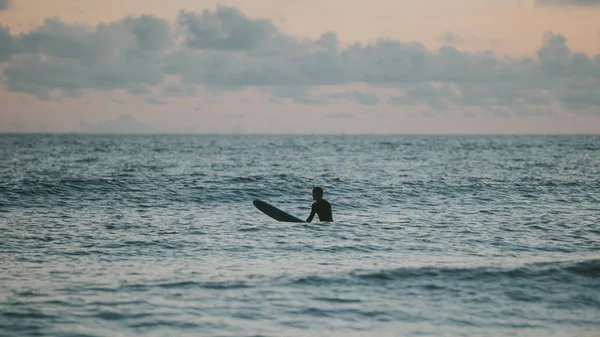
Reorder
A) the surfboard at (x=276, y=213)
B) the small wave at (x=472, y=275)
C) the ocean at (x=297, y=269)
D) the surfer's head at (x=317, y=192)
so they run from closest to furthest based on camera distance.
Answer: the ocean at (x=297, y=269) < the small wave at (x=472, y=275) < the surfer's head at (x=317, y=192) < the surfboard at (x=276, y=213)

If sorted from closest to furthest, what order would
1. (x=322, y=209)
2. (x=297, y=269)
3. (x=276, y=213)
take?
(x=297, y=269) < (x=322, y=209) < (x=276, y=213)

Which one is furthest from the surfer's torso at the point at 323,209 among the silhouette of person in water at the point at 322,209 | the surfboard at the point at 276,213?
the surfboard at the point at 276,213

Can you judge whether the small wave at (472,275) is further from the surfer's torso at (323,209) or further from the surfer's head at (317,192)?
the surfer's torso at (323,209)

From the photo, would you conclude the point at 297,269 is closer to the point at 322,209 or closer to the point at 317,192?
the point at 317,192

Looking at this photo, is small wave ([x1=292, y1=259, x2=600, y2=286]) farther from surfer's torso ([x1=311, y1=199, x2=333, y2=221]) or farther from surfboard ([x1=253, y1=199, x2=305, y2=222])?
surfboard ([x1=253, y1=199, x2=305, y2=222])

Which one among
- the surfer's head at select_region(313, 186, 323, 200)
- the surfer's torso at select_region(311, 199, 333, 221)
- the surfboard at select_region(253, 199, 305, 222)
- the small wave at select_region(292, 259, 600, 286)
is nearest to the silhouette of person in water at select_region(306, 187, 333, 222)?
the surfer's torso at select_region(311, 199, 333, 221)

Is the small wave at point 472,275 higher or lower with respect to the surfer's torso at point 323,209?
lower

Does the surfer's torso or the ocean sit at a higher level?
the surfer's torso

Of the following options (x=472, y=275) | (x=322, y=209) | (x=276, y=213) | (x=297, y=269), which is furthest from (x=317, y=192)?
(x=472, y=275)

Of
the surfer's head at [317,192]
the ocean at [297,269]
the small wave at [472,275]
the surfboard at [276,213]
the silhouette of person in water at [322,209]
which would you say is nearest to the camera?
the ocean at [297,269]

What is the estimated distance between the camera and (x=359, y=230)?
18.2 metres

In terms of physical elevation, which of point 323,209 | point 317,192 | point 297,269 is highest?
point 317,192

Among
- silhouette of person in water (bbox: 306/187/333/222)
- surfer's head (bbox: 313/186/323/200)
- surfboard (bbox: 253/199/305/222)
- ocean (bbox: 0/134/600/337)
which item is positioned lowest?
ocean (bbox: 0/134/600/337)

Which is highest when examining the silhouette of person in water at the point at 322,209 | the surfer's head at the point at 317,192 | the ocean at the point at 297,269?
the surfer's head at the point at 317,192
